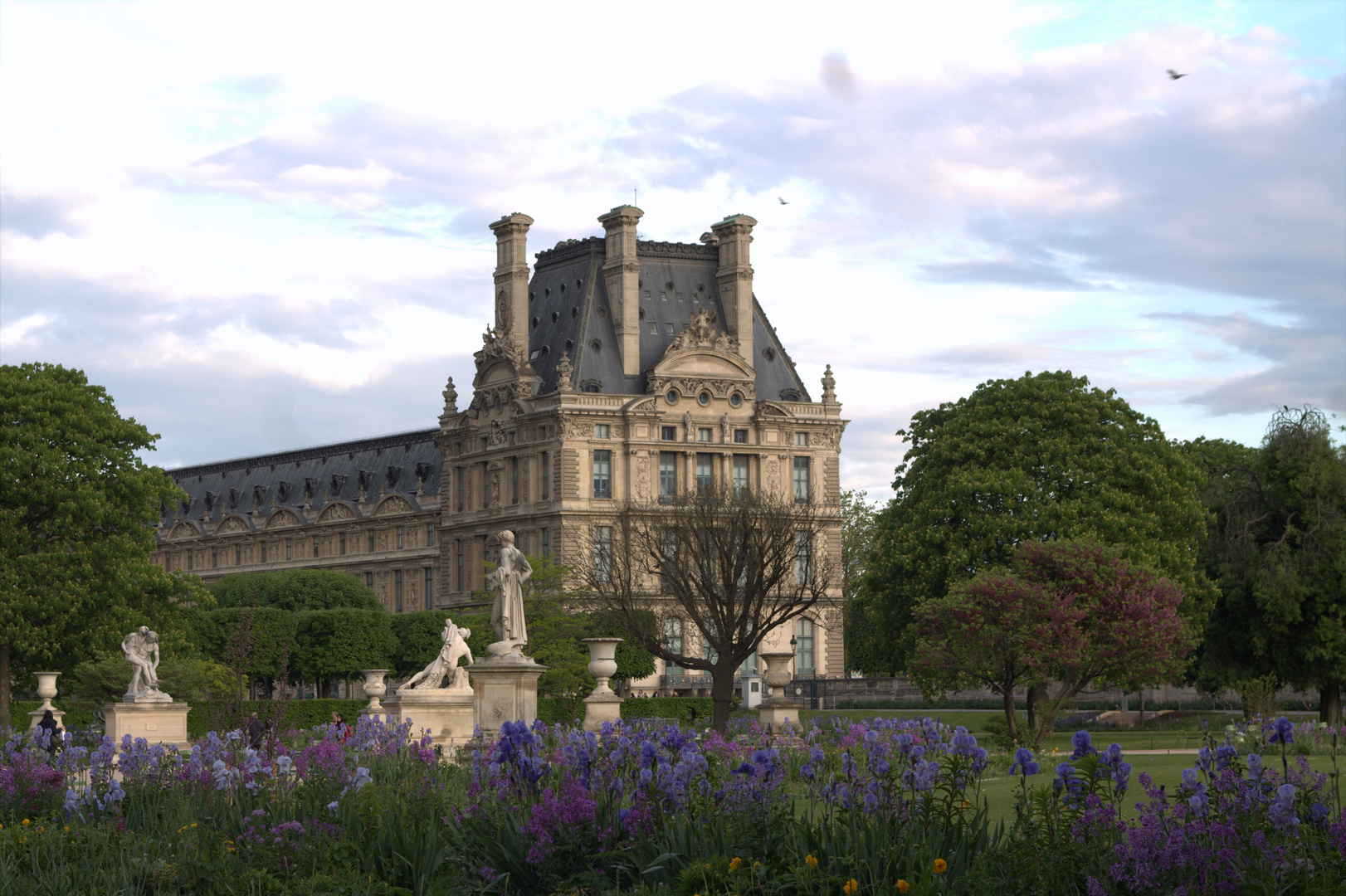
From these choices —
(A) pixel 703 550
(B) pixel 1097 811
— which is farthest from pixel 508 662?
(A) pixel 703 550

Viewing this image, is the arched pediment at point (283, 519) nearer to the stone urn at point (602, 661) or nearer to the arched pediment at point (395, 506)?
the arched pediment at point (395, 506)

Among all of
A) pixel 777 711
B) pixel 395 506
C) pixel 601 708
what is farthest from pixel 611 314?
pixel 601 708

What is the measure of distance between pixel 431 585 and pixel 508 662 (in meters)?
83.1

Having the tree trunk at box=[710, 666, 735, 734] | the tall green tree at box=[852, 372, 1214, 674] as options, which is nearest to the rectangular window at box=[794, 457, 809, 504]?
the tall green tree at box=[852, 372, 1214, 674]

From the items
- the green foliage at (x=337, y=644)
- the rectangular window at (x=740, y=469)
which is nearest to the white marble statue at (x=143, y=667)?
the green foliage at (x=337, y=644)

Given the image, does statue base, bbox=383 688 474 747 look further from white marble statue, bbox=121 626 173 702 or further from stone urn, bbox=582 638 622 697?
white marble statue, bbox=121 626 173 702

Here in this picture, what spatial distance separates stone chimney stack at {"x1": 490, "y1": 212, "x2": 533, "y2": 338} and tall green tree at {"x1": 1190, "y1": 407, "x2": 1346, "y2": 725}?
47087 millimetres

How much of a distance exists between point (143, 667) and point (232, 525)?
323ft

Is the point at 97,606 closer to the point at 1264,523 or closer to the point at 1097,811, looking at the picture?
the point at 1264,523

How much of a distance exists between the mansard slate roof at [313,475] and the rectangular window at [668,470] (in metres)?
29.1

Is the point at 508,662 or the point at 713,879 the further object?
the point at 508,662

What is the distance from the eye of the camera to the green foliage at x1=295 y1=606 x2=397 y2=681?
7881cm

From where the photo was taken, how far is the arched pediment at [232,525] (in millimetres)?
133500

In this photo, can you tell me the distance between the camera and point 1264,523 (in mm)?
54281
